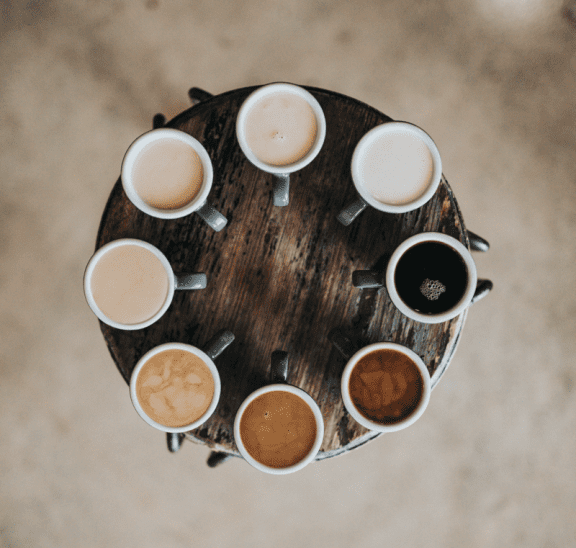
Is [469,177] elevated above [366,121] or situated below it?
above

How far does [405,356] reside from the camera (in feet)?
3.06

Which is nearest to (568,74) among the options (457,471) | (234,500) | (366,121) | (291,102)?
(366,121)

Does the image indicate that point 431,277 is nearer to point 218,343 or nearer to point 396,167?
point 396,167

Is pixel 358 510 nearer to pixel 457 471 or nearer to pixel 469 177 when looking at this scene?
pixel 457 471

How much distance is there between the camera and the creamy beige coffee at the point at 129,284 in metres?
0.97

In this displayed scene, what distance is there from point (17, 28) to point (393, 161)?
2035 mm

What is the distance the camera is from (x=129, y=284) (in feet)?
3.20

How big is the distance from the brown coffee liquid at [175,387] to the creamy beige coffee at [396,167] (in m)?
0.62

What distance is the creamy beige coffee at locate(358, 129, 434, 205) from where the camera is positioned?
3.21 ft

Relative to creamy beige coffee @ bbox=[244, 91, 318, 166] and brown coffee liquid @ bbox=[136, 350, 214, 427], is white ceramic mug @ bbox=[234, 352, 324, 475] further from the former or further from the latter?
creamy beige coffee @ bbox=[244, 91, 318, 166]

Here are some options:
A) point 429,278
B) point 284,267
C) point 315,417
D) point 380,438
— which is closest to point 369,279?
point 429,278

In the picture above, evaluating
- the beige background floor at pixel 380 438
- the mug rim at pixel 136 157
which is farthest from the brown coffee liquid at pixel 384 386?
the beige background floor at pixel 380 438

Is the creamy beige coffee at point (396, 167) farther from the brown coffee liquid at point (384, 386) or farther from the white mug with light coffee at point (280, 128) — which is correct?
the brown coffee liquid at point (384, 386)

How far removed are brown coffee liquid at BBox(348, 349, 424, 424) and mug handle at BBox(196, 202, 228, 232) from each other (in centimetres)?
50
